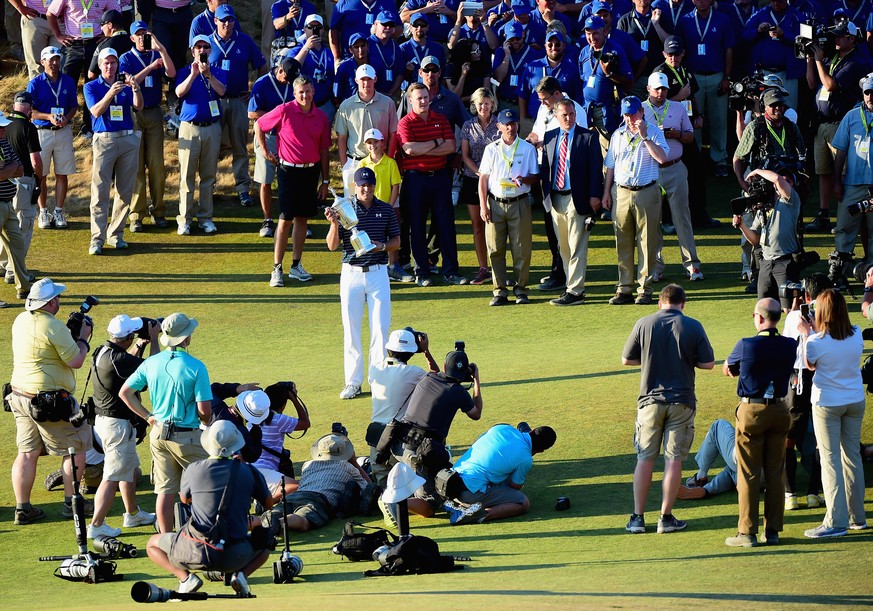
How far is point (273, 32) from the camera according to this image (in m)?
21.7

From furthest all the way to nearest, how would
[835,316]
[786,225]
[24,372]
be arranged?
[786,225], [24,372], [835,316]

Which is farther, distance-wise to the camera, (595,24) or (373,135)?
(595,24)

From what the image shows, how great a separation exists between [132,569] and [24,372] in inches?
81.0

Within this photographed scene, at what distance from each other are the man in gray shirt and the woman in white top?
2.57ft

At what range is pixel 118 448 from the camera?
1028 centimetres

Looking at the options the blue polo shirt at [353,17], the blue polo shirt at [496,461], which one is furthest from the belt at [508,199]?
the blue polo shirt at [496,461]

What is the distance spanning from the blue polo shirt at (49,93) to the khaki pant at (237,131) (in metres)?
2.19

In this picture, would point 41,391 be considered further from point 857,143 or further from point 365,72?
point 857,143

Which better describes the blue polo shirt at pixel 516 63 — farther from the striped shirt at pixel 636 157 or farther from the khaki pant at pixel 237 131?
the khaki pant at pixel 237 131

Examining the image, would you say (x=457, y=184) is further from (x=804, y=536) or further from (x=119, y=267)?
(x=804, y=536)

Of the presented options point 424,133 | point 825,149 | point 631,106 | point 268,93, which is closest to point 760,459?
point 631,106

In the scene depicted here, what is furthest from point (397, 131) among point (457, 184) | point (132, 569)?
point (132, 569)

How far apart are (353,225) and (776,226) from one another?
13.6 ft

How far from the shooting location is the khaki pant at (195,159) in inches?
739
